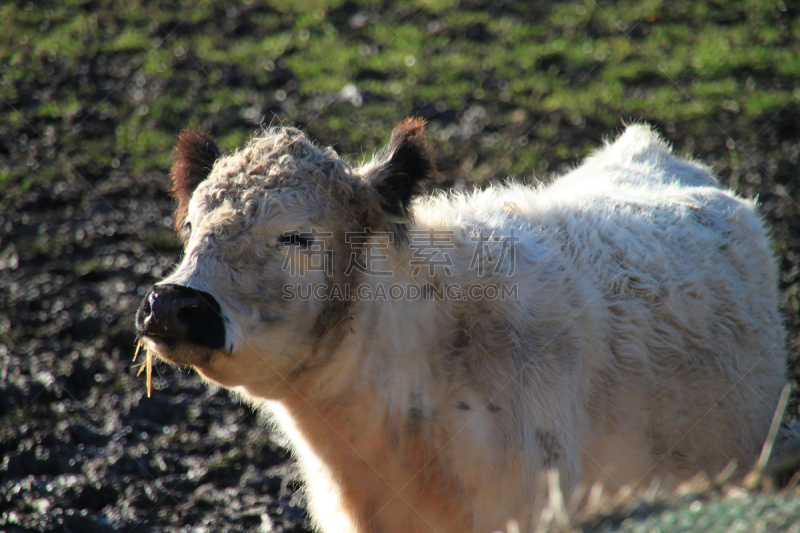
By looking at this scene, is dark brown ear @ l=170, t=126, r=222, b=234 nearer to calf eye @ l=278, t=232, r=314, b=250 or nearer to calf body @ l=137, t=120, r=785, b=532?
calf body @ l=137, t=120, r=785, b=532

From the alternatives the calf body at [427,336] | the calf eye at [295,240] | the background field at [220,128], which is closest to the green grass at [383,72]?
the background field at [220,128]

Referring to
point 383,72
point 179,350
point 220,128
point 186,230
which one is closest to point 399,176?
point 186,230

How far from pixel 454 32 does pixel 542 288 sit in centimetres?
812

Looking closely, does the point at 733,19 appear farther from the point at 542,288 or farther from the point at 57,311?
the point at 57,311

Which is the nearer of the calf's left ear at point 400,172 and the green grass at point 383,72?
the calf's left ear at point 400,172

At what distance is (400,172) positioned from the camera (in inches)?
127

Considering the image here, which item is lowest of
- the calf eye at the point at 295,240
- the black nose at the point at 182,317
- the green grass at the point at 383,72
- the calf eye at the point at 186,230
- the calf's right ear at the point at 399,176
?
the black nose at the point at 182,317

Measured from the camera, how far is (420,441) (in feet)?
10.0

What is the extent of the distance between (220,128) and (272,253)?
6312 mm

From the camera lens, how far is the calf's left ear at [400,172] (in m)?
3.21

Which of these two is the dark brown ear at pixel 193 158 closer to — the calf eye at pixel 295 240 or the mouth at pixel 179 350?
the calf eye at pixel 295 240

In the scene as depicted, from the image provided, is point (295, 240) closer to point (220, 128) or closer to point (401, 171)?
point (401, 171)

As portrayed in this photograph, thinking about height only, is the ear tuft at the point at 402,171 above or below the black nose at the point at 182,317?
above

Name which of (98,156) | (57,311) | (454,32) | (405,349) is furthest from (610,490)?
(454,32)
